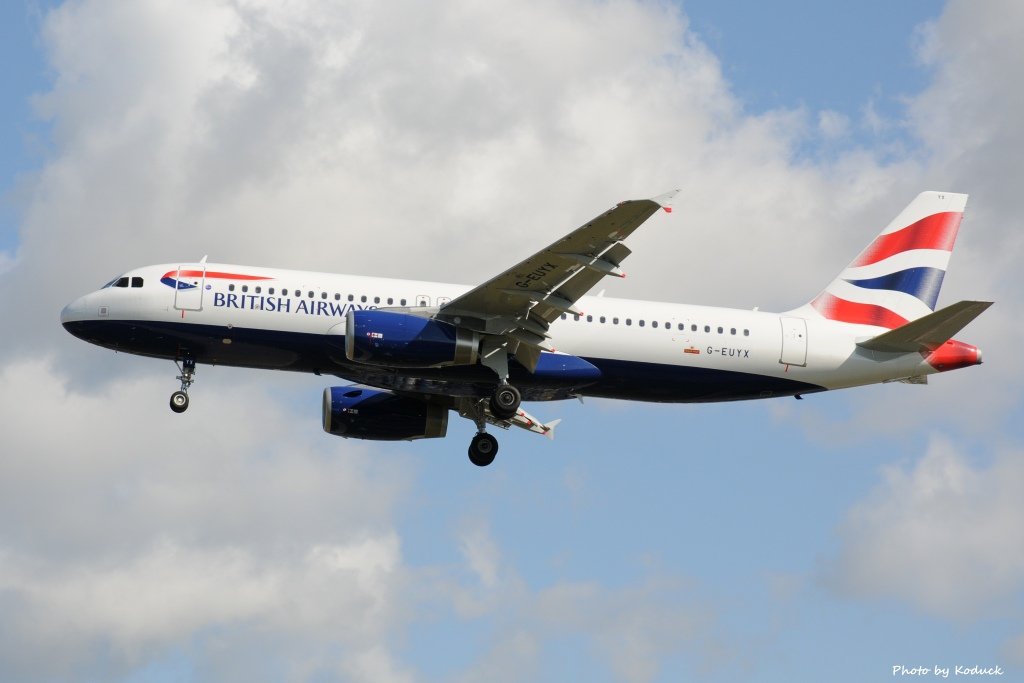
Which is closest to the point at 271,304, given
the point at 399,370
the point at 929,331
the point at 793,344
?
the point at 399,370

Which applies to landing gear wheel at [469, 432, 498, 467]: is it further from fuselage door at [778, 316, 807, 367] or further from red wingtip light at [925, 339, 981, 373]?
red wingtip light at [925, 339, 981, 373]

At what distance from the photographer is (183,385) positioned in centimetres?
4681

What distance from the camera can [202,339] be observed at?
4541 centimetres

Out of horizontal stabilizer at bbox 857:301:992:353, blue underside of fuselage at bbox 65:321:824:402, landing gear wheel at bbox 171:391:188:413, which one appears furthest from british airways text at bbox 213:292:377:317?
horizontal stabilizer at bbox 857:301:992:353

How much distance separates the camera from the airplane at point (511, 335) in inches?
1737

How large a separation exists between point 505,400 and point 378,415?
7.52 meters

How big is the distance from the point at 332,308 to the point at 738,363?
480 inches

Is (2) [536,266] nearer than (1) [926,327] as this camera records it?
Yes

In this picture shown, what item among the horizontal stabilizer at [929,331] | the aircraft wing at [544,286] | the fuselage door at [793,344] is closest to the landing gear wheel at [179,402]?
the aircraft wing at [544,286]

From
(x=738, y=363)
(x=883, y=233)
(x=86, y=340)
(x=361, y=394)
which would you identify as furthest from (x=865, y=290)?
(x=86, y=340)

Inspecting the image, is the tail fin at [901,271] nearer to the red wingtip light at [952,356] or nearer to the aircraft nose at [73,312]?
the red wingtip light at [952,356]

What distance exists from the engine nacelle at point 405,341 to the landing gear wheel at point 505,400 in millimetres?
1512

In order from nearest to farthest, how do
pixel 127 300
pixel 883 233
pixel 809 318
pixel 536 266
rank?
pixel 536 266 < pixel 127 300 < pixel 809 318 < pixel 883 233

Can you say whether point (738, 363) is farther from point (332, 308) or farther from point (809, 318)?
point (332, 308)
